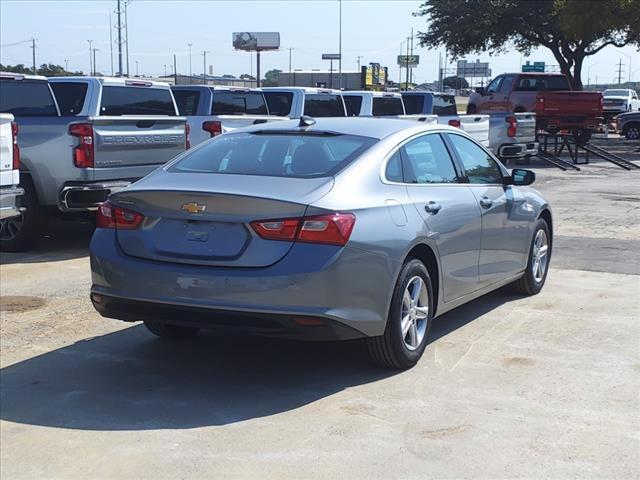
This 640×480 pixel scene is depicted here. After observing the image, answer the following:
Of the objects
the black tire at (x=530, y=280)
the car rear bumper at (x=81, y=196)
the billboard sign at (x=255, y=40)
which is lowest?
the black tire at (x=530, y=280)

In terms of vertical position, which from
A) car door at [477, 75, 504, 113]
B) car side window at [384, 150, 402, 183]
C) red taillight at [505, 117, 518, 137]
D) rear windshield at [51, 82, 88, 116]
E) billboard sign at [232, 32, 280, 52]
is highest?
billboard sign at [232, 32, 280, 52]

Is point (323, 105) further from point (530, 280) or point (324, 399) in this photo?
point (324, 399)

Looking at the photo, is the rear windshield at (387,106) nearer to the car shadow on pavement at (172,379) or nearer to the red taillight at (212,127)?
the red taillight at (212,127)

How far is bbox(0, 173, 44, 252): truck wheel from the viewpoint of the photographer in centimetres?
975

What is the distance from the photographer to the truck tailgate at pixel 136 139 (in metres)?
9.70

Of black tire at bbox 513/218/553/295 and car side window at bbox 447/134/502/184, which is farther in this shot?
black tire at bbox 513/218/553/295

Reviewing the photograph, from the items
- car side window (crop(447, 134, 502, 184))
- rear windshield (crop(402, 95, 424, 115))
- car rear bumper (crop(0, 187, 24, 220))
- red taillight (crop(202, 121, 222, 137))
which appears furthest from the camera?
rear windshield (crop(402, 95, 424, 115))

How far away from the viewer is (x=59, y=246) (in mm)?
10500

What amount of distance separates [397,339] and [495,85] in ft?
82.5

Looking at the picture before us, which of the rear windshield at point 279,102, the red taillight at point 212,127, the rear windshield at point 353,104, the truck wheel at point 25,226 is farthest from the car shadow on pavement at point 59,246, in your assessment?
the rear windshield at point 353,104

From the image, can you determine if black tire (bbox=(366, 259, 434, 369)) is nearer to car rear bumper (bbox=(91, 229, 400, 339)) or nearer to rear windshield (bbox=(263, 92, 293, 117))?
car rear bumper (bbox=(91, 229, 400, 339))

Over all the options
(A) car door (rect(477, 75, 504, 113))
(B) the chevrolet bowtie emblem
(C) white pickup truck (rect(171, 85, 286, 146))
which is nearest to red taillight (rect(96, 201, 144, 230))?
(B) the chevrolet bowtie emblem

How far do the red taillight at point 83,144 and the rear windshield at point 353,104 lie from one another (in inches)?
361

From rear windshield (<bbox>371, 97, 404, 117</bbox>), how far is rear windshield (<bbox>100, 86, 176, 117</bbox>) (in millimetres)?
7514
